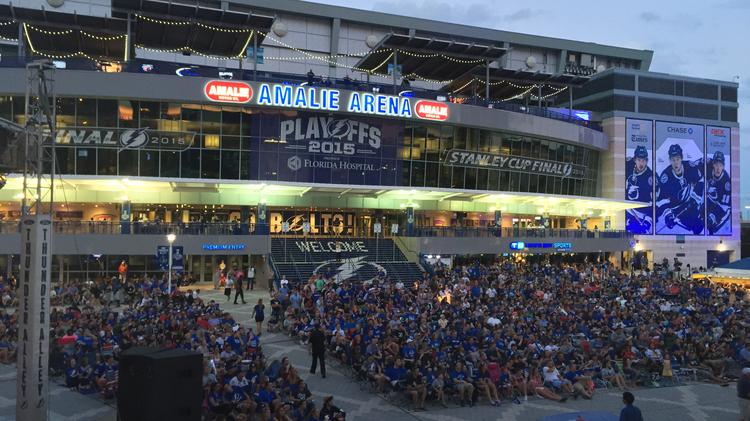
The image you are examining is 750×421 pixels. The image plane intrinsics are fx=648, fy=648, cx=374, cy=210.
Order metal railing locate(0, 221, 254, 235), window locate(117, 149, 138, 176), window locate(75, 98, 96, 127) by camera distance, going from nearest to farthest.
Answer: metal railing locate(0, 221, 254, 235), window locate(75, 98, 96, 127), window locate(117, 149, 138, 176)

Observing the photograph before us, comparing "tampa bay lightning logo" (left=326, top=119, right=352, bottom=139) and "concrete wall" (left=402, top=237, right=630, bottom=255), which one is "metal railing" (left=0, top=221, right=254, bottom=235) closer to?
"tampa bay lightning logo" (left=326, top=119, right=352, bottom=139)

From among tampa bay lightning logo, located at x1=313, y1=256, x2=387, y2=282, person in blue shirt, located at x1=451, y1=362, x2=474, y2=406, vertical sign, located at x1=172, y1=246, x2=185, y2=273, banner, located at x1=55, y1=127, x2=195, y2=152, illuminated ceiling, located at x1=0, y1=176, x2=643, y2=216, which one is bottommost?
person in blue shirt, located at x1=451, y1=362, x2=474, y2=406

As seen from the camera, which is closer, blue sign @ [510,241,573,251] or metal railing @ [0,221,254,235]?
metal railing @ [0,221,254,235]

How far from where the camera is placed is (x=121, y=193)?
3934 cm

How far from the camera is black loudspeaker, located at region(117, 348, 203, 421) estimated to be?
966cm

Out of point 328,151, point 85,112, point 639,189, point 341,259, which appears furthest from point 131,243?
point 639,189

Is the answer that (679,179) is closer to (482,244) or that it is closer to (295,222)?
(482,244)

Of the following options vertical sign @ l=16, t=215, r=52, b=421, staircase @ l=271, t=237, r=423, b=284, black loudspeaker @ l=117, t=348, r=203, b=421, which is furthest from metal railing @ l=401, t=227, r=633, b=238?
black loudspeaker @ l=117, t=348, r=203, b=421

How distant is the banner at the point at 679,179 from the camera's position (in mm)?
58719

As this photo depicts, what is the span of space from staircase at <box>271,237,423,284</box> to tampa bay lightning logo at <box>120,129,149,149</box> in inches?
375

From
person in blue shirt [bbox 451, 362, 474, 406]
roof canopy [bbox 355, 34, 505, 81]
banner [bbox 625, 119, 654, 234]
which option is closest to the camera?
person in blue shirt [bbox 451, 362, 474, 406]

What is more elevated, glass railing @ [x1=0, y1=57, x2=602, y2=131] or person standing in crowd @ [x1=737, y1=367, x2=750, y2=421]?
glass railing @ [x1=0, y1=57, x2=602, y2=131]

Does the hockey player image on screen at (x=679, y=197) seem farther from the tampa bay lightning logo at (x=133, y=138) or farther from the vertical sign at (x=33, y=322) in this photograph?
the vertical sign at (x=33, y=322)

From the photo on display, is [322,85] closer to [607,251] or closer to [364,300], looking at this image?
[364,300]
